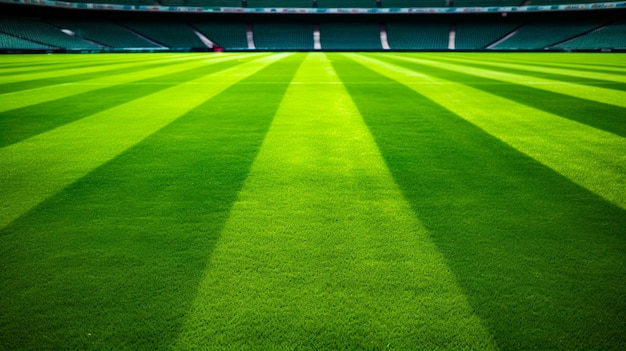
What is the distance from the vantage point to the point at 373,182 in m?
3.04

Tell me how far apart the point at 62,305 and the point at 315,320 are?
3.94 ft

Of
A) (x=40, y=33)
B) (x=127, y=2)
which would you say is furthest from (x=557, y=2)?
(x=40, y=33)

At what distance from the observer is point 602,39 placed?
113ft

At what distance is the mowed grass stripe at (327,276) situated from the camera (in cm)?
152

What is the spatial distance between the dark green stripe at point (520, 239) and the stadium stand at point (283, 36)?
39.8m

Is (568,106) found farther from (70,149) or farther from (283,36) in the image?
(283,36)

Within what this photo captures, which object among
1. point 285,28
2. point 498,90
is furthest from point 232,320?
point 285,28

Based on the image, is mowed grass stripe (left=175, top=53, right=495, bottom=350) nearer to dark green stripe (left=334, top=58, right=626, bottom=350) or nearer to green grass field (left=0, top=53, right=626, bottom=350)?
green grass field (left=0, top=53, right=626, bottom=350)

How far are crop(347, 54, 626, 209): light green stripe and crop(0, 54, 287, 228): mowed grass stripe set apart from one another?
4.43 metres

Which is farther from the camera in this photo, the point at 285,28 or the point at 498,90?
the point at 285,28

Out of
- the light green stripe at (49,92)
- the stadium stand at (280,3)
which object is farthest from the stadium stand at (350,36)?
the light green stripe at (49,92)

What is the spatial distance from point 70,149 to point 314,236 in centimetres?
327

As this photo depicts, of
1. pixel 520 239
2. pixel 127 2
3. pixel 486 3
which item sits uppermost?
pixel 127 2

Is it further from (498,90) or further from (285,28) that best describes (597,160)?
(285,28)
